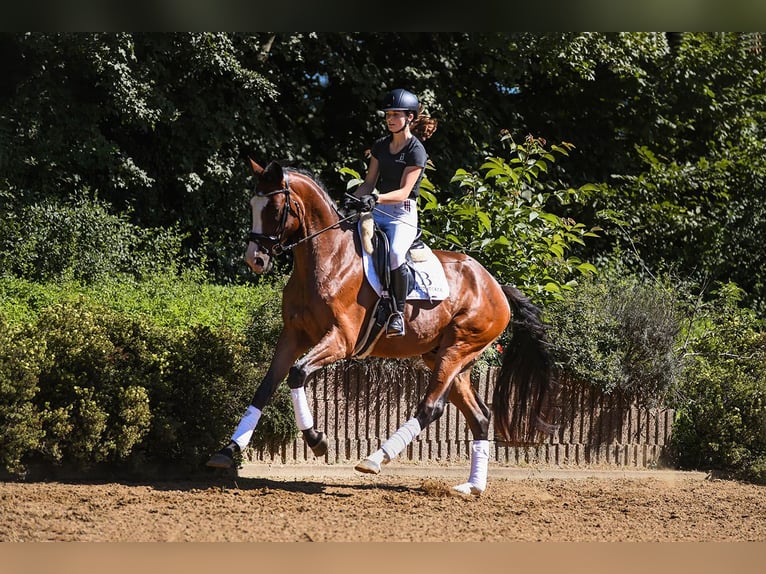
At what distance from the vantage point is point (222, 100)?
15867 millimetres

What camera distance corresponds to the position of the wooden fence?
10109 mm

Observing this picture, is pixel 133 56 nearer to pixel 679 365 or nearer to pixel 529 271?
pixel 529 271

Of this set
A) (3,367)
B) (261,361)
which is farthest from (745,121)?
(3,367)

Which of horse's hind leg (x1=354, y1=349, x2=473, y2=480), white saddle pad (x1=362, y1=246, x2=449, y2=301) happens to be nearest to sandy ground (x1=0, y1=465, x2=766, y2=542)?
horse's hind leg (x1=354, y1=349, x2=473, y2=480)

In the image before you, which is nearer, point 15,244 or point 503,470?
point 503,470

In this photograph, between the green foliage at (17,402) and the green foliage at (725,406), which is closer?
the green foliage at (17,402)

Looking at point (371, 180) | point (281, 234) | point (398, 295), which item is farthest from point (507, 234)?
point (281, 234)

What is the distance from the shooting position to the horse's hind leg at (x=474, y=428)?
8.76 meters

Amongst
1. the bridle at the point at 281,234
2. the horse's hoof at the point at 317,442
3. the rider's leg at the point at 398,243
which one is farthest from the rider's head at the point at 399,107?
the horse's hoof at the point at 317,442

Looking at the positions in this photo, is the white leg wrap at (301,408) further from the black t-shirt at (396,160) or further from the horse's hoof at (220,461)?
the black t-shirt at (396,160)

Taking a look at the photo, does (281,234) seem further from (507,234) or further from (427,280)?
(507,234)

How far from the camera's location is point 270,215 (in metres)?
7.73

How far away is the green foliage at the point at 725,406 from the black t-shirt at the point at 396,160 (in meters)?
5.11

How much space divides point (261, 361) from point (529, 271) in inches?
145
